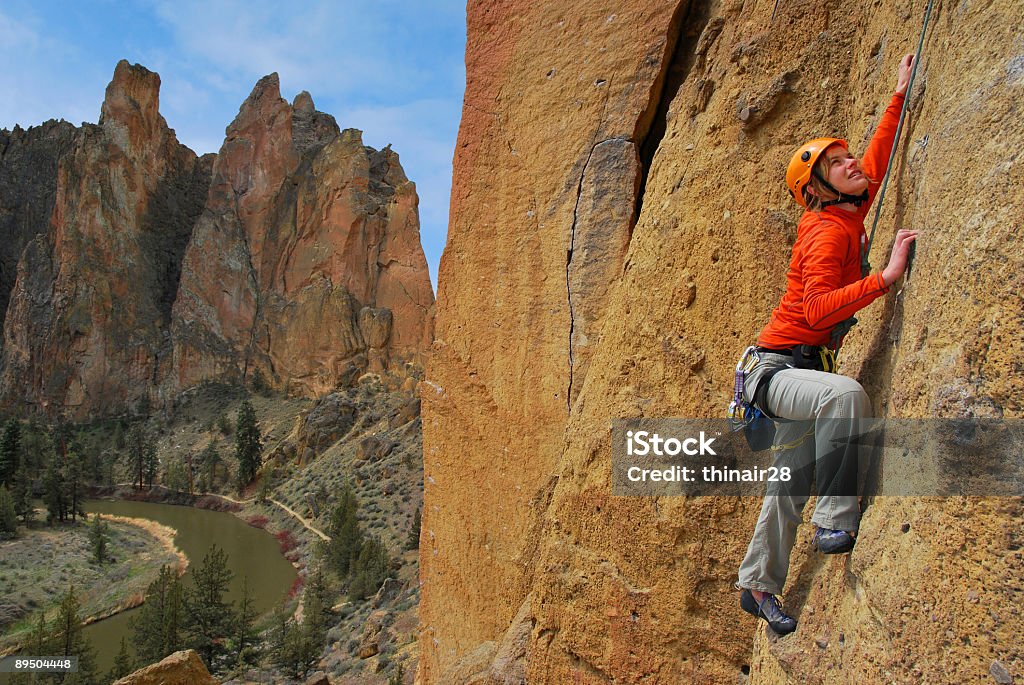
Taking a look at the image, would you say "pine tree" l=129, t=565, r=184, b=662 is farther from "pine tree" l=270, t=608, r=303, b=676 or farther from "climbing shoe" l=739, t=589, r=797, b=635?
"climbing shoe" l=739, t=589, r=797, b=635

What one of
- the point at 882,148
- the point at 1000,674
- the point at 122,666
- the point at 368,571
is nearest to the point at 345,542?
the point at 368,571

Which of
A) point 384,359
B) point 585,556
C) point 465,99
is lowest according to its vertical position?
point 585,556

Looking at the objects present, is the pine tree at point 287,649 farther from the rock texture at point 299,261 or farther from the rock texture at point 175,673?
the rock texture at point 299,261

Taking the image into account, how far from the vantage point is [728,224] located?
356cm

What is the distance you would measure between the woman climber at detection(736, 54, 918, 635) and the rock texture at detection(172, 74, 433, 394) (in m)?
44.6

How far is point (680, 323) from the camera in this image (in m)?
3.66

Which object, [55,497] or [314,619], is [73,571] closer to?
[55,497]

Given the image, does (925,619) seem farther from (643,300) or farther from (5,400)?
(5,400)

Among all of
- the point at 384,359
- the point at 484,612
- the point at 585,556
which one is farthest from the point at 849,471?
the point at 384,359

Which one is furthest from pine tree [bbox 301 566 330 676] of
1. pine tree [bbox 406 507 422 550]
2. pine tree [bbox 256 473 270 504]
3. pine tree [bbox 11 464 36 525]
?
pine tree [bbox 11 464 36 525]

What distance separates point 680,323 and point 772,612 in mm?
1465

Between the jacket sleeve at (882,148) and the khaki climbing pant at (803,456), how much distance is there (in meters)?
0.73

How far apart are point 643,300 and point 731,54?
4.46 ft

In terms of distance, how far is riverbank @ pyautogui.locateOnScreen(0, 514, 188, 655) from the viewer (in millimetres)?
22250
